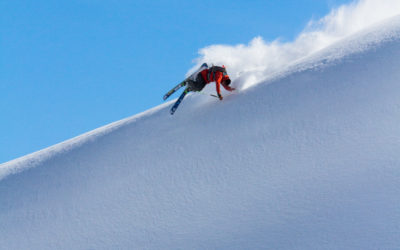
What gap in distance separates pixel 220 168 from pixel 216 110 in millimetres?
2850

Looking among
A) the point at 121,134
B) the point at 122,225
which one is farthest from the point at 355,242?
the point at 121,134

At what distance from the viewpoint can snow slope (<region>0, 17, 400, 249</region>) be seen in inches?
324

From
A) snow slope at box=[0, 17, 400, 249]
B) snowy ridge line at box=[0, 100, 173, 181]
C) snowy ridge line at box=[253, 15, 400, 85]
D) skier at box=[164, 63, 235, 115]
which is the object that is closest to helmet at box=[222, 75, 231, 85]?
skier at box=[164, 63, 235, 115]

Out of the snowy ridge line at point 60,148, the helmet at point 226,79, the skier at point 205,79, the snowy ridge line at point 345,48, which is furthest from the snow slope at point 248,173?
the skier at point 205,79

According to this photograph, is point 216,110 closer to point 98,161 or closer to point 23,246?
point 98,161

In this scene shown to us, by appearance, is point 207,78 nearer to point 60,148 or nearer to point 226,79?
point 226,79

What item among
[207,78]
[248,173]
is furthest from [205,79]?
[248,173]

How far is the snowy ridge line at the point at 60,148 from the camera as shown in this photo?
15.2 m

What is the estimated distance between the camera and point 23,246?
36.7 feet

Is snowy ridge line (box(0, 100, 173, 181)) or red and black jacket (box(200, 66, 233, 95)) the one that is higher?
snowy ridge line (box(0, 100, 173, 181))

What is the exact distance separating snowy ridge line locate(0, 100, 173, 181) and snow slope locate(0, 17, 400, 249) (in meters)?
0.30

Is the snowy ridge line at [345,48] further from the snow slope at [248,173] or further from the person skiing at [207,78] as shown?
the person skiing at [207,78]

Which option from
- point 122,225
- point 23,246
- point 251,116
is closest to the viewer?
point 122,225

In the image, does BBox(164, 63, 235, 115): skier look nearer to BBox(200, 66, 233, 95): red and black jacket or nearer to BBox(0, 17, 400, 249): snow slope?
BBox(200, 66, 233, 95): red and black jacket
